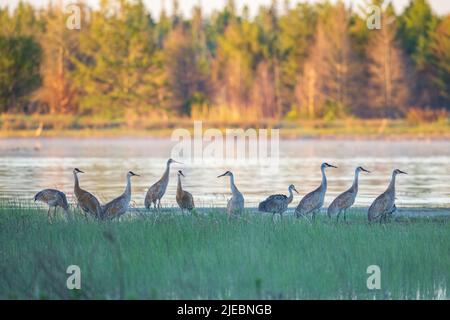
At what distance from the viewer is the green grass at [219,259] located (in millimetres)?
10664

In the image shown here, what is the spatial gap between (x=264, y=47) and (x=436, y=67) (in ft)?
41.2

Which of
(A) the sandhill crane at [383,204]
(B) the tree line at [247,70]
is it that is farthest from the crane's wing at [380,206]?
(B) the tree line at [247,70]

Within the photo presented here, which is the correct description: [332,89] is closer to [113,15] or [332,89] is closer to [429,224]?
[113,15]

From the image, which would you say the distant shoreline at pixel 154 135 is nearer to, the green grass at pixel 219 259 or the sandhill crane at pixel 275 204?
the sandhill crane at pixel 275 204

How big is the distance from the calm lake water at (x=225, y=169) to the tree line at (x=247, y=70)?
46.1ft

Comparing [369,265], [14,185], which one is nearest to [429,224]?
[369,265]

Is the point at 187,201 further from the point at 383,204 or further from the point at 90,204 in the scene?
the point at 383,204

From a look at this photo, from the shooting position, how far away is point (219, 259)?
38.4 ft

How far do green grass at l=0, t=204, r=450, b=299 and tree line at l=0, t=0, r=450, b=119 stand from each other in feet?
143

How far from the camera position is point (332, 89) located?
64812 mm

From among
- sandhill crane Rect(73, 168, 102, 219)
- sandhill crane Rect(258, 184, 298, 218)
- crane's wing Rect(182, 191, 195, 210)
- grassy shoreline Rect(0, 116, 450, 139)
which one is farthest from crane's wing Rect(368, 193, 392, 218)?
grassy shoreline Rect(0, 116, 450, 139)

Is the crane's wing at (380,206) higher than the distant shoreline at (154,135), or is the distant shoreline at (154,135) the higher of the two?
the distant shoreline at (154,135)

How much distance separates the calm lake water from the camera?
2192 cm

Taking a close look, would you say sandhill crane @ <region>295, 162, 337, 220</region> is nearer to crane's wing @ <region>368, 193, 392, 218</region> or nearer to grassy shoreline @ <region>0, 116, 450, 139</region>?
crane's wing @ <region>368, 193, 392, 218</region>
